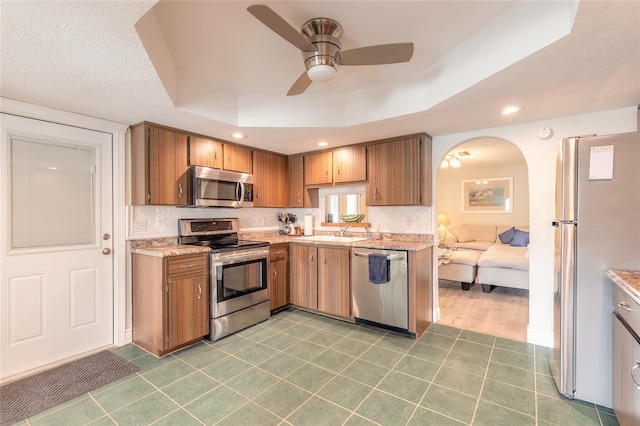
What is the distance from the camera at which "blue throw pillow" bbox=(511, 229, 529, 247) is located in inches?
212

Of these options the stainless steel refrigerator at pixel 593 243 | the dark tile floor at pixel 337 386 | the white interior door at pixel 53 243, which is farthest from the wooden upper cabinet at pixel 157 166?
the stainless steel refrigerator at pixel 593 243

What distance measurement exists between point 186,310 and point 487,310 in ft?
11.7

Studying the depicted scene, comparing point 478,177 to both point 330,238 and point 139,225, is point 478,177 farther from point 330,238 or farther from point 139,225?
point 139,225

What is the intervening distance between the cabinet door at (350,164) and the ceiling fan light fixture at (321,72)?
183 centimetres

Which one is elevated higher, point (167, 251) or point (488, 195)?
point (488, 195)

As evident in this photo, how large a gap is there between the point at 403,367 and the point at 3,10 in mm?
3170

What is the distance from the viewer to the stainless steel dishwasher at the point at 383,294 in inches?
116

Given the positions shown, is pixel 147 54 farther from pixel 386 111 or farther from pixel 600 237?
pixel 600 237

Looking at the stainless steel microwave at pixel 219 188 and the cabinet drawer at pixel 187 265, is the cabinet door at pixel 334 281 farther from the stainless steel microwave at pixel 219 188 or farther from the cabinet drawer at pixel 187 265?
the cabinet drawer at pixel 187 265

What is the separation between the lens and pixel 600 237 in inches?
71.2

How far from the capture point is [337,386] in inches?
83.9

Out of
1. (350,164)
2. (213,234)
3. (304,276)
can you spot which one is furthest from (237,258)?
(350,164)

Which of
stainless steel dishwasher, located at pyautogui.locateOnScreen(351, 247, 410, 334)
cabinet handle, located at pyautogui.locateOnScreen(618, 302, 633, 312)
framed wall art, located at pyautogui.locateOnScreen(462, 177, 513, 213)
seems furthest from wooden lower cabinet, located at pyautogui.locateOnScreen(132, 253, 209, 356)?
framed wall art, located at pyautogui.locateOnScreen(462, 177, 513, 213)

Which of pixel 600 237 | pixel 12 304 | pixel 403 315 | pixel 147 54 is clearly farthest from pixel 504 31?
pixel 12 304
